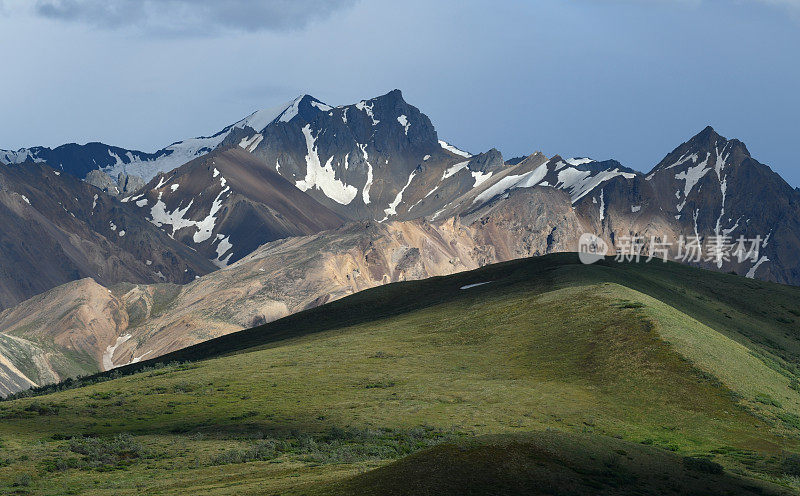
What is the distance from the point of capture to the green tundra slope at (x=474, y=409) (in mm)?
45656

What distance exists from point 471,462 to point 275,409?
44.9m

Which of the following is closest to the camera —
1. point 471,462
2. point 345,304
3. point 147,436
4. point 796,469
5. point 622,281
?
point 471,462

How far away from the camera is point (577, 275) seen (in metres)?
137

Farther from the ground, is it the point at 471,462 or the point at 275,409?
the point at 471,462

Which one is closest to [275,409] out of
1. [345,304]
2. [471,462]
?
[471,462]

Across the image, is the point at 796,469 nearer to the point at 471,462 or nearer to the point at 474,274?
the point at 471,462

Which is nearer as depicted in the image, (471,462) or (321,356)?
(471,462)

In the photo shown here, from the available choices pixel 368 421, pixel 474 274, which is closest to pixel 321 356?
pixel 368 421

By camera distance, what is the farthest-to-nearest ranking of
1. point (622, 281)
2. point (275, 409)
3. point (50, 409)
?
point (622, 281)
point (50, 409)
point (275, 409)

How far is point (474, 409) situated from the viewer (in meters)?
78.2

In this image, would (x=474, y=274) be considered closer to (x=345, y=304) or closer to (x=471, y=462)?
(x=345, y=304)

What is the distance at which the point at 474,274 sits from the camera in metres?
168

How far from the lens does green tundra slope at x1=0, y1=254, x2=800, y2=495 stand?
150ft

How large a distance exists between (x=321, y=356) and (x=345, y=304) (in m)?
53.1
